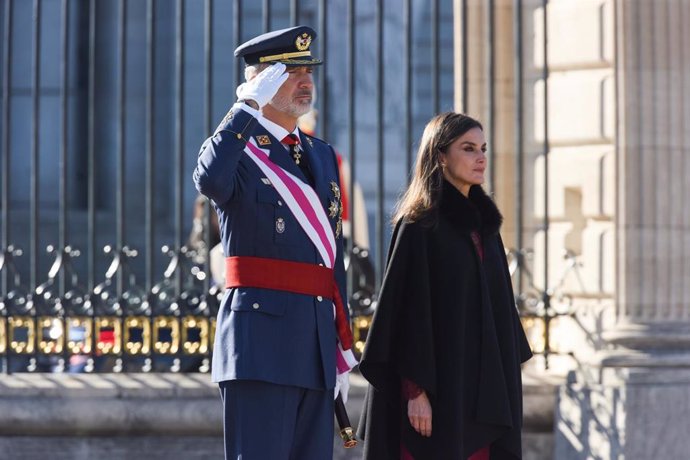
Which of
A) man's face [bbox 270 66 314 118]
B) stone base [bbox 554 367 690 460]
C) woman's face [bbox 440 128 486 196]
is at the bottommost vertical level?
stone base [bbox 554 367 690 460]

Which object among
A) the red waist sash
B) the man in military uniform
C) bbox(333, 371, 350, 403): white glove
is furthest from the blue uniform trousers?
the red waist sash

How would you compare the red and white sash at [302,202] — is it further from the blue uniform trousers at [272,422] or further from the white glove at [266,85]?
the blue uniform trousers at [272,422]

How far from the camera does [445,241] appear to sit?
5.65 m

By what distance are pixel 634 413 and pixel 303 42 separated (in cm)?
279

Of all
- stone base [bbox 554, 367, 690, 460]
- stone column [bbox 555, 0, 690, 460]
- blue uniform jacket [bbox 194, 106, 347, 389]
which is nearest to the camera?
blue uniform jacket [bbox 194, 106, 347, 389]

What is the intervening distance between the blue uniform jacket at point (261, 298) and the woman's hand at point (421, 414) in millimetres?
368

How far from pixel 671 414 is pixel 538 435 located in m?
0.69

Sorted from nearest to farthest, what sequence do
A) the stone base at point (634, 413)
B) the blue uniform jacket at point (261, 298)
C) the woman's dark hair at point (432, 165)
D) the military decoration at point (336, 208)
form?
the blue uniform jacket at point (261, 298)
the military decoration at point (336, 208)
the woman's dark hair at point (432, 165)
the stone base at point (634, 413)

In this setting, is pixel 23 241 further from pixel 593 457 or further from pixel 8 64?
pixel 593 457

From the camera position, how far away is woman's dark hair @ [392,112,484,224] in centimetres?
566

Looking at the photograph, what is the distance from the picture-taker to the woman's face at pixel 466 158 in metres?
5.66

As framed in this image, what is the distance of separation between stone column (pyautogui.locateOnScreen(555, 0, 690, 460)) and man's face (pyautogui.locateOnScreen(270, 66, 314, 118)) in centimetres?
268

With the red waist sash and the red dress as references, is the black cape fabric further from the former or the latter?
the red waist sash

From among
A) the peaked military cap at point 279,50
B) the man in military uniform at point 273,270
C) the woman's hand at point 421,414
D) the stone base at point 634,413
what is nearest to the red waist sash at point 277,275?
the man in military uniform at point 273,270
